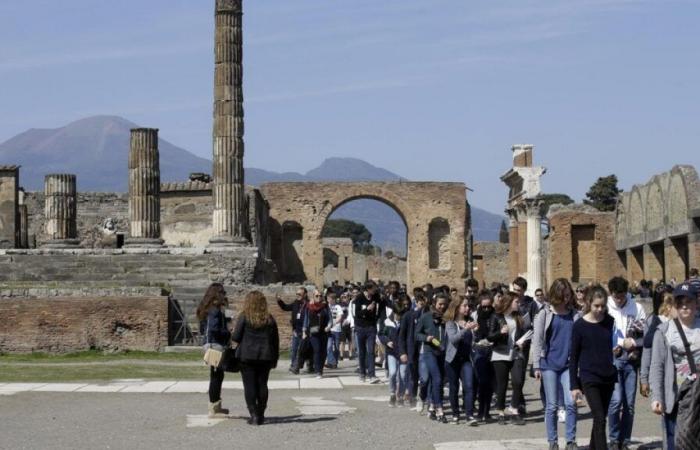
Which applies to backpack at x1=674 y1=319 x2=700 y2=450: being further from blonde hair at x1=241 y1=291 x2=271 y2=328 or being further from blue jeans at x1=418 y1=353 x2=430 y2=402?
blue jeans at x1=418 y1=353 x2=430 y2=402

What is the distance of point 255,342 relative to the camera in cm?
1408

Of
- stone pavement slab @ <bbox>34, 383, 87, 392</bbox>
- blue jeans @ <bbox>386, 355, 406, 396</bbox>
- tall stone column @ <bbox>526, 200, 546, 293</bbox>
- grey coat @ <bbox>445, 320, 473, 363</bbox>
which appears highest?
tall stone column @ <bbox>526, 200, 546, 293</bbox>

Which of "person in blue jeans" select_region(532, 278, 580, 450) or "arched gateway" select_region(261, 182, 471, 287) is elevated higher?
"arched gateway" select_region(261, 182, 471, 287)

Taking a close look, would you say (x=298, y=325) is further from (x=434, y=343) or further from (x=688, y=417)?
(x=688, y=417)

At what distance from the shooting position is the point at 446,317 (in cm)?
1455

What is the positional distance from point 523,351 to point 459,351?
3.58 ft

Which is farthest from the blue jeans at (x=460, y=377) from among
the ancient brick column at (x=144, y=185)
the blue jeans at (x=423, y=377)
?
the ancient brick column at (x=144, y=185)

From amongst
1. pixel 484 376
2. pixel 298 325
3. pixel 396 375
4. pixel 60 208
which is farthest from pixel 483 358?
pixel 60 208

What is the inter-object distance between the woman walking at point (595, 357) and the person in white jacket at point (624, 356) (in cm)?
77

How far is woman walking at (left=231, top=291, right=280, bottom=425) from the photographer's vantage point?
553 inches

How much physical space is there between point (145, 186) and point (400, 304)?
66.8ft

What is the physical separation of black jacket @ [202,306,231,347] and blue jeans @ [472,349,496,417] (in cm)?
281

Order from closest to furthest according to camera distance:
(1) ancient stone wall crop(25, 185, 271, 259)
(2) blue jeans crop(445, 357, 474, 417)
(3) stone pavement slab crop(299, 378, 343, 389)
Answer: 1. (2) blue jeans crop(445, 357, 474, 417)
2. (3) stone pavement slab crop(299, 378, 343, 389)
3. (1) ancient stone wall crop(25, 185, 271, 259)

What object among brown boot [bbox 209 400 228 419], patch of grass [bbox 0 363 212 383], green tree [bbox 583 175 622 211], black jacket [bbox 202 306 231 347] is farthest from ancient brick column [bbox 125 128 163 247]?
green tree [bbox 583 175 622 211]
